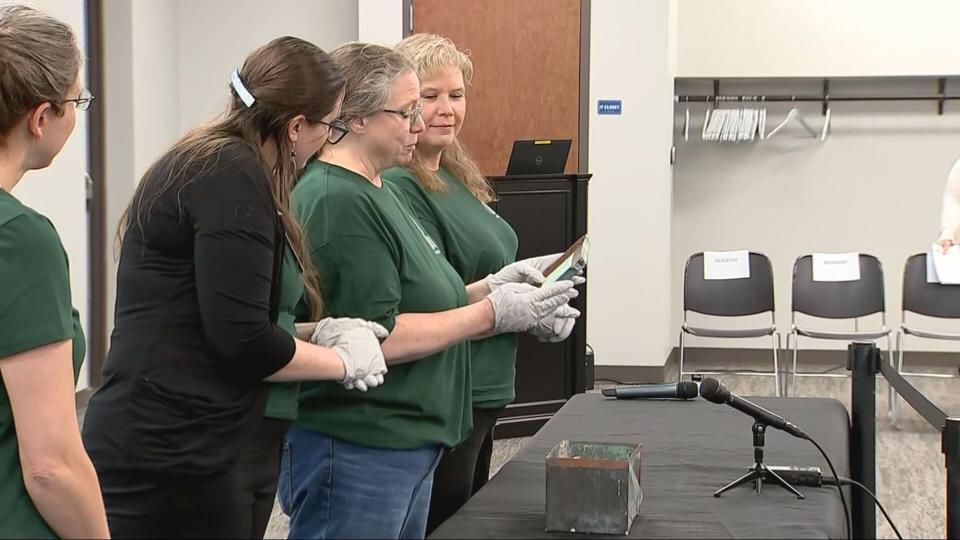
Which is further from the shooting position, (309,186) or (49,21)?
(309,186)

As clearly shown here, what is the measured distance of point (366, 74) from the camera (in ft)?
6.11

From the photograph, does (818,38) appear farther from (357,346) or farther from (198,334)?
(198,334)

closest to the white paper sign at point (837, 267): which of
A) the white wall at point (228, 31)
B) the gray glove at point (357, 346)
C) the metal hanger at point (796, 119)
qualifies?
the metal hanger at point (796, 119)

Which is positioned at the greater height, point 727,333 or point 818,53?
point 818,53

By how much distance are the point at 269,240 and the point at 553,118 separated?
5.01 metres

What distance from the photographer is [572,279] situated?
6.88ft

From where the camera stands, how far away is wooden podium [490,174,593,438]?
4672 mm

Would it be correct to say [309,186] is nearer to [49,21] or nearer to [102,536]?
[49,21]

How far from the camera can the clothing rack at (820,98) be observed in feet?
22.0

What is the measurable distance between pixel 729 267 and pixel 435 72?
3947 mm

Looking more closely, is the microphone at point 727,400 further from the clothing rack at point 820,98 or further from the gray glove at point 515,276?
the clothing rack at point 820,98

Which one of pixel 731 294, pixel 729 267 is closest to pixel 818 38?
pixel 729 267

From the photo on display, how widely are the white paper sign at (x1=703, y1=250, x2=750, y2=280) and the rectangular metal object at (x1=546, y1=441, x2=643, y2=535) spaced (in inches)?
180

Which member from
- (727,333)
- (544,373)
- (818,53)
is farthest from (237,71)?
(818,53)
